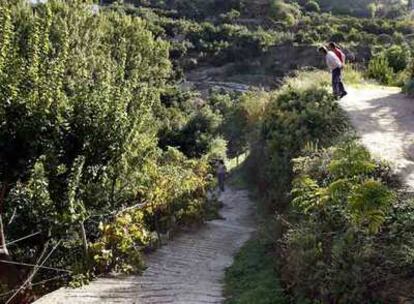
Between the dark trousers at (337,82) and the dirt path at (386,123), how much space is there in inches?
10.0

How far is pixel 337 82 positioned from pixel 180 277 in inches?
262

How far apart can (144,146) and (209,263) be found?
2.76 meters

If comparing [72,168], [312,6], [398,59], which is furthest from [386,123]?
[312,6]

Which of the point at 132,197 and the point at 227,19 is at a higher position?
the point at 227,19

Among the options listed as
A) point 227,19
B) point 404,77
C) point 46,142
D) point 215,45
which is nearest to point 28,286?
point 46,142

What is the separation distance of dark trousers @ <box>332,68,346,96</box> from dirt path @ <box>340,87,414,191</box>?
0.84ft

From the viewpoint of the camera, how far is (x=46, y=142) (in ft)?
27.4

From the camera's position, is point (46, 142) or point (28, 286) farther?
point (28, 286)

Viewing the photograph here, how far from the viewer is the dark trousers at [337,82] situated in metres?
13.5

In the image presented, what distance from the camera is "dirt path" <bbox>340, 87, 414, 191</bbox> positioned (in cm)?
934

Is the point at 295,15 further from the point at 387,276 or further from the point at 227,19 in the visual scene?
the point at 387,276

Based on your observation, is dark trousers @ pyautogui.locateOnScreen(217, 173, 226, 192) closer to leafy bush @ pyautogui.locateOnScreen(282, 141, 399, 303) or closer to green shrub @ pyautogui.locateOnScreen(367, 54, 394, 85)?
green shrub @ pyautogui.locateOnScreen(367, 54, 394, 85)

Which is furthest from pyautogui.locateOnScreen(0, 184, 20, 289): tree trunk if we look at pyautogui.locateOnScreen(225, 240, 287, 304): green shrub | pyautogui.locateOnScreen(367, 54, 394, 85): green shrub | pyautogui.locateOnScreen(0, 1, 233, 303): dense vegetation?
pyautogui.locateOnScreen(367, 54, 394, 85): green shrub

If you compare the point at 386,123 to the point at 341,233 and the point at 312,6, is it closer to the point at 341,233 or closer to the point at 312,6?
the point at 341,233
